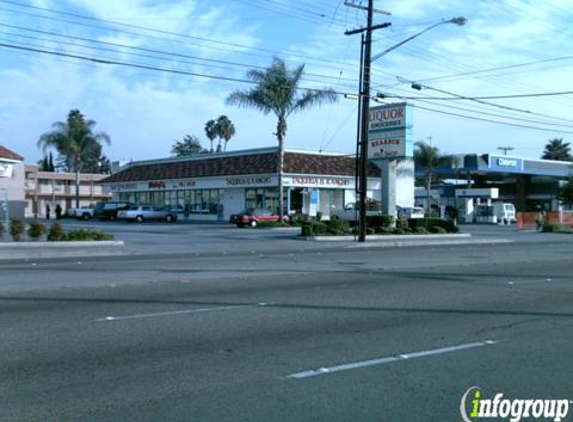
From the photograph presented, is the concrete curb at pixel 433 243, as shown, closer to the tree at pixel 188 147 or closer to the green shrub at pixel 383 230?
the green shrub at pixel 383 230

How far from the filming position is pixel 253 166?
2175 inches

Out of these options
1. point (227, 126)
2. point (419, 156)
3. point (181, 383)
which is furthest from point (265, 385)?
point (227, 126)

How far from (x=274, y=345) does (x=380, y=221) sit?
31.0 m

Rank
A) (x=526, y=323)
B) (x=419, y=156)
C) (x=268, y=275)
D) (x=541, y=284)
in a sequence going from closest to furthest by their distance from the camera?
(x=526, y=323)
(x=541, y=284)
(x=268, y=275)
(x=419, y=156)

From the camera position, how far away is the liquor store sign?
37.3m

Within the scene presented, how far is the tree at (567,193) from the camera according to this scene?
56.9 m

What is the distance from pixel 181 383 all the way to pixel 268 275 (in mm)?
10117

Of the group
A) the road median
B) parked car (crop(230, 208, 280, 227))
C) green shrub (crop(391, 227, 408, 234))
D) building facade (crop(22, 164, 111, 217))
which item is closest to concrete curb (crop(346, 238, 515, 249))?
green shrub (crop(391, 227, 408, 234))

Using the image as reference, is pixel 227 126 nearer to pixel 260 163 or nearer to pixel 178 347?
pixel 260 163

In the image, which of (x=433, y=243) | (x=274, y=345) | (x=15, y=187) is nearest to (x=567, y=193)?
(x=433, y=243)

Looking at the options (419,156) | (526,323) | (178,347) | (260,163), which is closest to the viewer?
(178,347)

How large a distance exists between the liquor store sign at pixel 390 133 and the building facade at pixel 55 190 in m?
49.0

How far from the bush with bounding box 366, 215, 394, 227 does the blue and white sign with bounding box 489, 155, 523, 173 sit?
30.5m

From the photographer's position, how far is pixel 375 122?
127 ft
